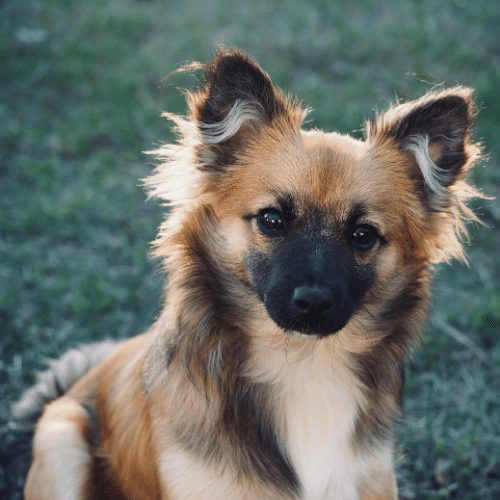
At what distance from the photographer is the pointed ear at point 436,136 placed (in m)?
2.65

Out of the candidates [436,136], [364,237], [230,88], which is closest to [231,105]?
[230,88]

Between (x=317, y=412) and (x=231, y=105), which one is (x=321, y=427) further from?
(x=231, y=105)

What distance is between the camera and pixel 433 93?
8.91 feet

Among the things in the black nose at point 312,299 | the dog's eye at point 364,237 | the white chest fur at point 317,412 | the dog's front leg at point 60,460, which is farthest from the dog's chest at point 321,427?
the dog's front leg at point 60,460

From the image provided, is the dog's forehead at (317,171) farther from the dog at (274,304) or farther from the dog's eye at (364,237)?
the dog's eye at (364,237)

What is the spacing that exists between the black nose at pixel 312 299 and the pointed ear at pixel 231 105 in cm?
72

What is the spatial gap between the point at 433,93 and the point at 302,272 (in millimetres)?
990

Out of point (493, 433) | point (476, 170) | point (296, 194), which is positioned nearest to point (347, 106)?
point (476, 170)

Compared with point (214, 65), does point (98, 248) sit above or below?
below

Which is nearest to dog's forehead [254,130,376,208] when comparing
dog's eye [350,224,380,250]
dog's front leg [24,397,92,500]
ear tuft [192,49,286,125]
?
dog's eye [350,224,380,250]

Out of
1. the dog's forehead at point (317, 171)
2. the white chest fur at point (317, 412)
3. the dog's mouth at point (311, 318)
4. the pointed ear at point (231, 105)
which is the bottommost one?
the white chest fur at point (317, 412)

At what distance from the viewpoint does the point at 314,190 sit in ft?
8.37

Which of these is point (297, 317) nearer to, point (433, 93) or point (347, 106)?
point (433, 93)

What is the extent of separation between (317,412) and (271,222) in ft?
2.64
